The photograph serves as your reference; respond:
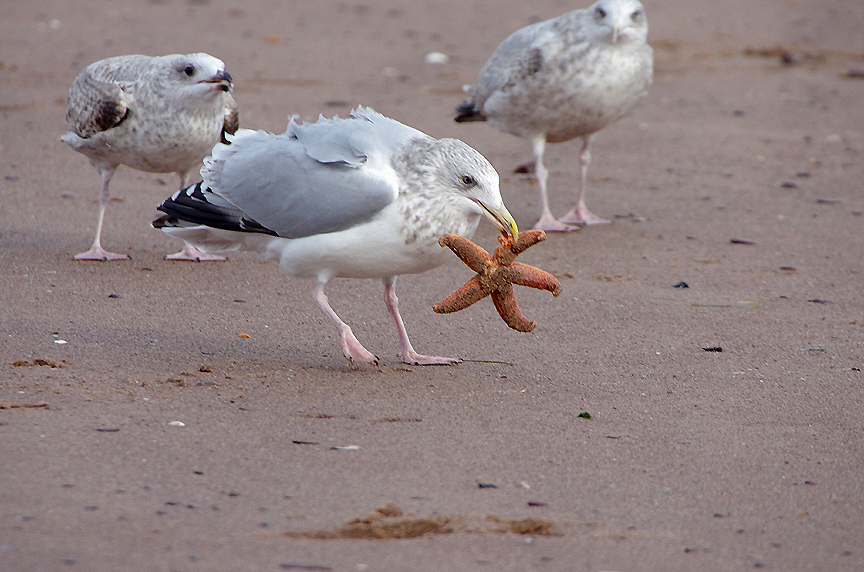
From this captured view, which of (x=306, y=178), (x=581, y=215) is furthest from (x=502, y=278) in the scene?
(x=581, y=215)

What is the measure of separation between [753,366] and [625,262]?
1903mm

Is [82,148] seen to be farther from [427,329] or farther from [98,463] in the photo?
[98,463]

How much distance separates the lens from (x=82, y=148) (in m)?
6.54

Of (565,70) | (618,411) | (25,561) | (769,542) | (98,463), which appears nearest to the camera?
(25,561)

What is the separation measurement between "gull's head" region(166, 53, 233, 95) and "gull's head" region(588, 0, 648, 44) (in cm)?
289

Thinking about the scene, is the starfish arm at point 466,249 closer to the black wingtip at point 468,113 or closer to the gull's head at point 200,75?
the gull's head at point 200,75

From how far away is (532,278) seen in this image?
4.48 meters

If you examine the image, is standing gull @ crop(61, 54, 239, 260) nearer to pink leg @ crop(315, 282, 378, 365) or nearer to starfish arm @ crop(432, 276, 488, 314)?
pink leg @ crop(315, 282, 378, 365)

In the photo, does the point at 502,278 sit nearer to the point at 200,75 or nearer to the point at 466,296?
the point at 466,296

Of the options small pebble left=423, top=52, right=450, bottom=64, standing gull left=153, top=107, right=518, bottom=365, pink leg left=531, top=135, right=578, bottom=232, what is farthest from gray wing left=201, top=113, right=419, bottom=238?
small pebble left=423, top=52, right=450, bottom=64

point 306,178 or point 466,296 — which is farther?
point 306,178

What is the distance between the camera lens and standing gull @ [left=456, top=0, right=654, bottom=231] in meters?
7.54

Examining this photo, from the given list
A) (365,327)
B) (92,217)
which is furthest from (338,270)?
(92,217)

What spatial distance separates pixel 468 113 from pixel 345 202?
4.09 meters
